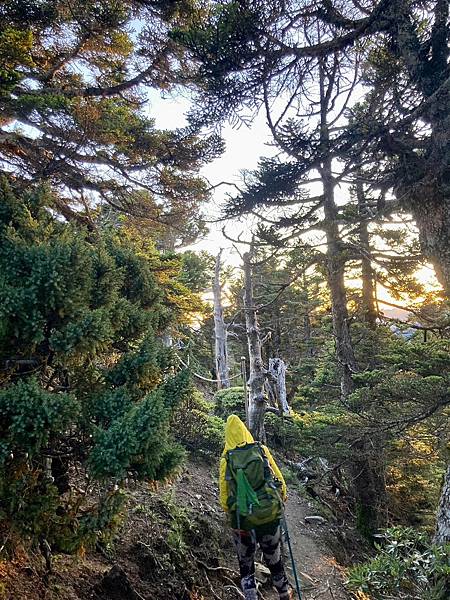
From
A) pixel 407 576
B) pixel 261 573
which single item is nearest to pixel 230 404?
Answer: pixel 261 573

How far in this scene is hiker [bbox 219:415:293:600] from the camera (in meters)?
3.82

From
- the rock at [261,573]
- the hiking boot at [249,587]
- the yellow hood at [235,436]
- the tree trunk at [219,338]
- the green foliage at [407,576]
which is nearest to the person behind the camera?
the green foliage at [407,576]

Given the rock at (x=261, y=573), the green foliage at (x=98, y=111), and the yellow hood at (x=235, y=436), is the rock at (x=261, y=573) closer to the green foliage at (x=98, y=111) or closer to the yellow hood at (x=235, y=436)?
the yellow hood at (x=235, y=436)

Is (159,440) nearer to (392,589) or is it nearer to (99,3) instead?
(392,589)

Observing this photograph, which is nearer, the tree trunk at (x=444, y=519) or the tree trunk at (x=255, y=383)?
the tree trunk at (x=444, y=519)

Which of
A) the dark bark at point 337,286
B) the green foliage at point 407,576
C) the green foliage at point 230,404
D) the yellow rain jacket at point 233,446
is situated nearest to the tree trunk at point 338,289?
the dark bark at point 337,286

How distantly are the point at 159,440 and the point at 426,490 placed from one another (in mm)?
10842

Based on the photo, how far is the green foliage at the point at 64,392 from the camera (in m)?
2.31

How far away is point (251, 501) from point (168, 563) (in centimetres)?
175

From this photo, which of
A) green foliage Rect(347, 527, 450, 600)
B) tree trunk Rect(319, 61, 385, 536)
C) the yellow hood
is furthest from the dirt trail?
the yellow hood

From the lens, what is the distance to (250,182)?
632 cm

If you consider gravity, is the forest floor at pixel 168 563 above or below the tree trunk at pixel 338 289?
below

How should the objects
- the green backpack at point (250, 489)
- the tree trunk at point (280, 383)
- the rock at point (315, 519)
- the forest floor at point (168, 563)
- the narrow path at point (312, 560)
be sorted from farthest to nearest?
1. the tree trunk at point (280, 383)
2. the rock at point (315, 519)
3. the narrow path at point (312, 560)
4. the green backpack at point (250, 489)
5. the forest floor at point (168, 563)

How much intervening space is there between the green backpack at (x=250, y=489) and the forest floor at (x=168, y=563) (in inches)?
37.8
